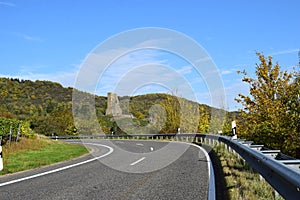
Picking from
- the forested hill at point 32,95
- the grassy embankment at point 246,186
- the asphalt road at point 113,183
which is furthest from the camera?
the forested hill at point 32,95

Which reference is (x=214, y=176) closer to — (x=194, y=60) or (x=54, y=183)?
(x=54, y=183)

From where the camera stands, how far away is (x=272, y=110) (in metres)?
16.1

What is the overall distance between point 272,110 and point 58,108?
58.8 metres

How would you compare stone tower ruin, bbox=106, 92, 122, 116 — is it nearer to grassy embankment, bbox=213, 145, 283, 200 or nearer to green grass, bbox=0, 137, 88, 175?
green grass, bbox=0, 137, 88, 175

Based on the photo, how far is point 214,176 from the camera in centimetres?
908

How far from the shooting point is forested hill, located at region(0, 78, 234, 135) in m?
35.1

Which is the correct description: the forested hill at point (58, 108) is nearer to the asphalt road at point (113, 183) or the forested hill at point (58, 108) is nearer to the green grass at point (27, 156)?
the green grass at point (27, 156)

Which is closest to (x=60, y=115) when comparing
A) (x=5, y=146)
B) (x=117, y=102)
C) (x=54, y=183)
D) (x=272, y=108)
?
(x=117, y=102)

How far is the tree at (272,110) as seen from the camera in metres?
13.5

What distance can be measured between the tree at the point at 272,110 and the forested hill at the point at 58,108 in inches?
530

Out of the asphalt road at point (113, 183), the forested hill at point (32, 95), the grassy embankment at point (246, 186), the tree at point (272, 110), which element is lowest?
the asphalt road at point (113, 183)

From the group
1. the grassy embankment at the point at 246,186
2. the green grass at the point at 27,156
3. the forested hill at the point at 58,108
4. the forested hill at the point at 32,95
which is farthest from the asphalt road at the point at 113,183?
the forested hill at the point at 32,95

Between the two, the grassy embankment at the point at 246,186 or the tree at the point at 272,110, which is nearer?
the grassy embankment at the point at 246,186

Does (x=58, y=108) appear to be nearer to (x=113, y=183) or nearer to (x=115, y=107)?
(x=115, y=107)
